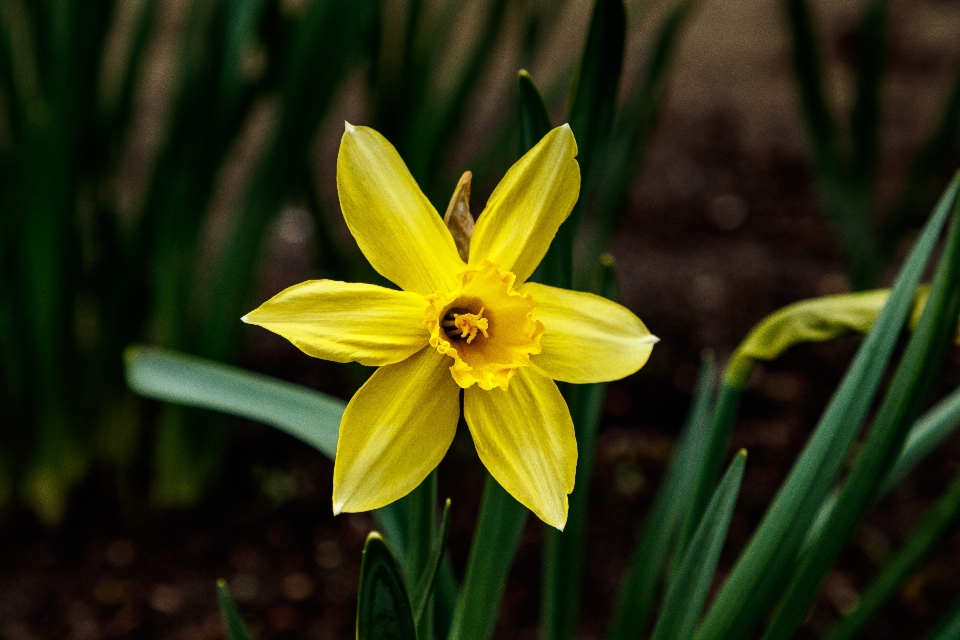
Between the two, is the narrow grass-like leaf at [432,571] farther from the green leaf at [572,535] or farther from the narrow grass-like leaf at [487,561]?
the green leaf at [572,535]

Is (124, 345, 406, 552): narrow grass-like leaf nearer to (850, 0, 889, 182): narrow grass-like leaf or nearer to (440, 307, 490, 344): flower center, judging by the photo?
(440, 307, 490, 344): flower center

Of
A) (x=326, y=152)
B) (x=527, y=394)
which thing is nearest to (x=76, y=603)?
(x=527, y=394)

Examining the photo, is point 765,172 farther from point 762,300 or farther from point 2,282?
point 2,282

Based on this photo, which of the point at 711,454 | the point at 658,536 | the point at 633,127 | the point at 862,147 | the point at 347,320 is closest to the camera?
the point at 347,320

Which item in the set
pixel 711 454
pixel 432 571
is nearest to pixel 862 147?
pixel 711 454

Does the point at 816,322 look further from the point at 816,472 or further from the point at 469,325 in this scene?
the point at 469,325

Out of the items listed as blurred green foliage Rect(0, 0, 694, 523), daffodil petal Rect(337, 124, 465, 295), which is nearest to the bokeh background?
blurred green foliage Rect(0, 0, 694, 523)
